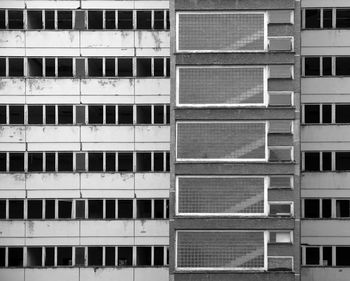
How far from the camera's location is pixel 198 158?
36.2m

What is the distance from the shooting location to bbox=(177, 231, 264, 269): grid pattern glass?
117 ft

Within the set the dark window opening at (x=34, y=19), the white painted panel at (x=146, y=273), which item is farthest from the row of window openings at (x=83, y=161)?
the dark window opening at (x=34, y=19)

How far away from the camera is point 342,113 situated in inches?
1556

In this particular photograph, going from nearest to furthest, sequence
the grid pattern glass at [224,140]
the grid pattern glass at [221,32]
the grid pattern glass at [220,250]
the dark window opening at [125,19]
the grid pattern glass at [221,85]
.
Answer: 1. the grid pattern glass at [220,250]
2. the grid pattern glass at [224,140]
3. the grid pattern glass at [221,85]
4. the grid pattern glass at [221,32]
5. the dark window opening at [125,19]

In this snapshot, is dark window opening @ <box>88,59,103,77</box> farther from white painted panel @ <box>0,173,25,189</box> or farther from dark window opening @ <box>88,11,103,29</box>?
white painted panel @ <box>0,173,25,189</box>

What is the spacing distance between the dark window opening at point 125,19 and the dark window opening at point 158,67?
7.68 feet

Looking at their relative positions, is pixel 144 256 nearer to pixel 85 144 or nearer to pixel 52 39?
pixel 85 144

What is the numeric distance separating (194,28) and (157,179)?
829 cm

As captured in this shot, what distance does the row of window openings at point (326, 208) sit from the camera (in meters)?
39.3

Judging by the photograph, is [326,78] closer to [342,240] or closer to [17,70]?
[342,240]

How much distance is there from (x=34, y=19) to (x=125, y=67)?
5.60 meters

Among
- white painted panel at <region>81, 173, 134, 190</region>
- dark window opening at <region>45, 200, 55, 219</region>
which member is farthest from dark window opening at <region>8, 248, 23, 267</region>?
white painted panel at <region>81, 173, 134, 190</region>

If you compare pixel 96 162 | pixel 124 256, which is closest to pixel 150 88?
pixel 96 162

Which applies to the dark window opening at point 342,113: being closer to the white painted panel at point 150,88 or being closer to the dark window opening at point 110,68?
the white painted panel at point 150,88
